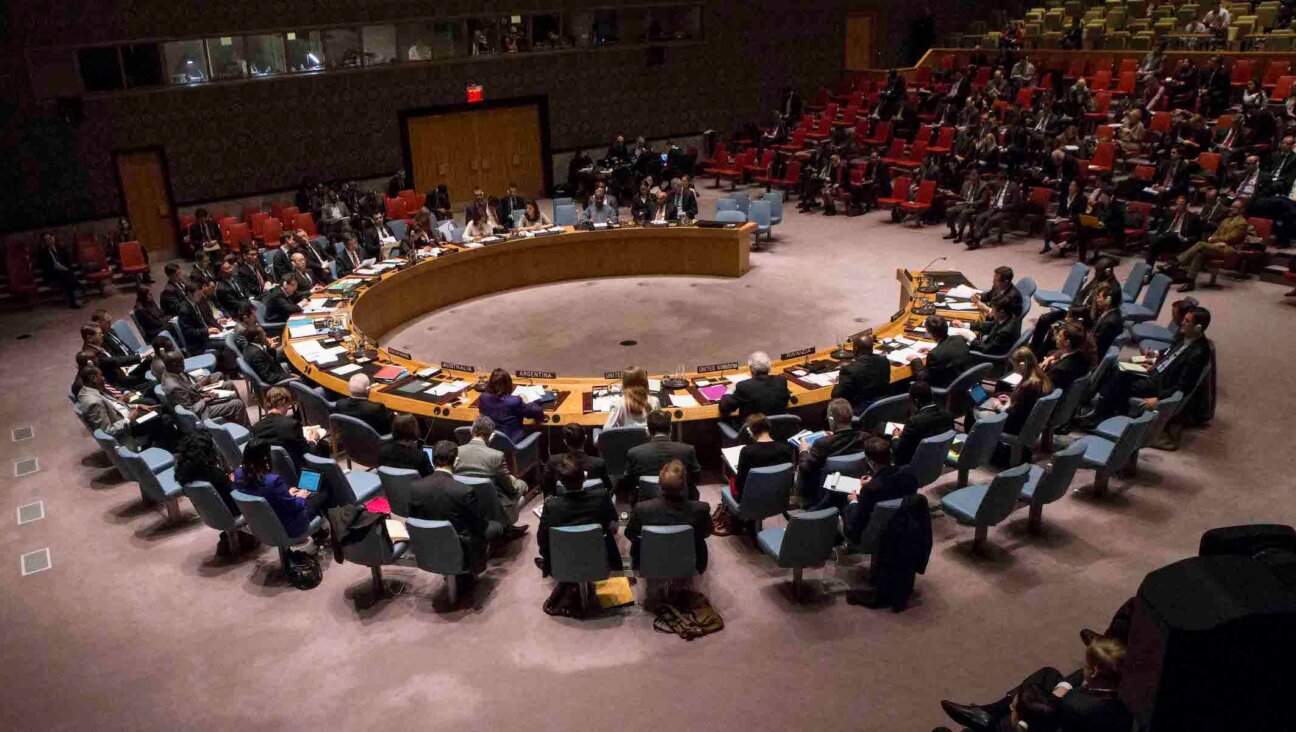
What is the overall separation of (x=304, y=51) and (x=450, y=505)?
48.4 ft

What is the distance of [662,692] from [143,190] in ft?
52.7

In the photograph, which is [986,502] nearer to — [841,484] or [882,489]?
[882,489]

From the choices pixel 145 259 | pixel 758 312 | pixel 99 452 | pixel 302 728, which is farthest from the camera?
pixel 145 259

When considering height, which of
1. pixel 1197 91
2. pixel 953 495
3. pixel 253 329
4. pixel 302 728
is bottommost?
pixel 302 728

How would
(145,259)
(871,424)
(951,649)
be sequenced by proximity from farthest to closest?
(145,259) → (871,424) → (951,649)

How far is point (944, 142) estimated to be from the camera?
2016 cm

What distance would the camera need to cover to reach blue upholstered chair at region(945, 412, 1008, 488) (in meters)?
8.00

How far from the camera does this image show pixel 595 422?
843 cm

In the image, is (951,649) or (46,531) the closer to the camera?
(951,649)

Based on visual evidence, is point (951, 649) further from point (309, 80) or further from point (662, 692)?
point (309, 80)

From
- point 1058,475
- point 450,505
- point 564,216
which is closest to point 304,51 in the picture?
point 564,216

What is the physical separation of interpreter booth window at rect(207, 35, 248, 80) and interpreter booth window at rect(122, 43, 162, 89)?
0.90m

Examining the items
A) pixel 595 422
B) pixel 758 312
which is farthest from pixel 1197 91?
pixel 595 422

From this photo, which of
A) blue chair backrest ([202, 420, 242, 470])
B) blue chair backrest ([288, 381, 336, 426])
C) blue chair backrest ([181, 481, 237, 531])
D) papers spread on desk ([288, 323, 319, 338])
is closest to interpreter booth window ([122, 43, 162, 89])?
papers spread on desk ([288, 323, 319, 338])
